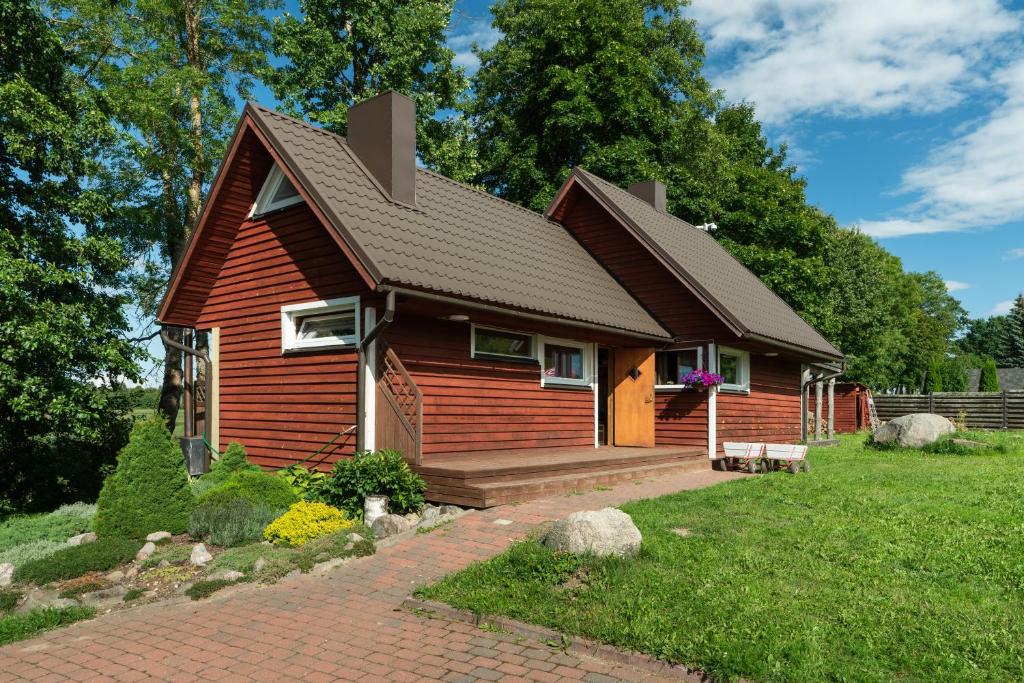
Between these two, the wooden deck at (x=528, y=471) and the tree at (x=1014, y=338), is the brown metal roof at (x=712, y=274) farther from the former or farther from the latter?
the tree at (x=1014, y=338)

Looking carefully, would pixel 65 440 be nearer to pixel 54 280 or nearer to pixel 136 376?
pixel 136 376

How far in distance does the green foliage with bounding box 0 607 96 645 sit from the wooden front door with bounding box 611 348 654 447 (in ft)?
34.8

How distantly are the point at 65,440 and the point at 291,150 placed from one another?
751 centimetres

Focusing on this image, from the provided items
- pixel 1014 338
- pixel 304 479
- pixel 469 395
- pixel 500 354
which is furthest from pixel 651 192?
pixel 1014 338

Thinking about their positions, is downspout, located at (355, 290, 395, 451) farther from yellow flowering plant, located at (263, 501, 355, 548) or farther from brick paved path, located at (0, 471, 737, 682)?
brick paved path, located at (0, 471, 737, 682)

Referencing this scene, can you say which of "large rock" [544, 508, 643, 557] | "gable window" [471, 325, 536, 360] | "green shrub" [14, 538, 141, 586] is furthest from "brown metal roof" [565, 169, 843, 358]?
"green shrub" [14, 538, 141, 586]

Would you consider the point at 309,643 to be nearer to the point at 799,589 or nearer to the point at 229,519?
the point at 229,519

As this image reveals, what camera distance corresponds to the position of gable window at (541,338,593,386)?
12864mm

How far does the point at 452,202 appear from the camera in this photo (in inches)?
524

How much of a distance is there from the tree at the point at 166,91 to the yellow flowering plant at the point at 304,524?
1396cm

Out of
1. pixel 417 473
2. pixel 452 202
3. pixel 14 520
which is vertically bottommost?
pixel 14 520

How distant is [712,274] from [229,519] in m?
12.6

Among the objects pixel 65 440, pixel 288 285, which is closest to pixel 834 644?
pixel 288 285

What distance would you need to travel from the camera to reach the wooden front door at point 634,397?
14.8 metres
